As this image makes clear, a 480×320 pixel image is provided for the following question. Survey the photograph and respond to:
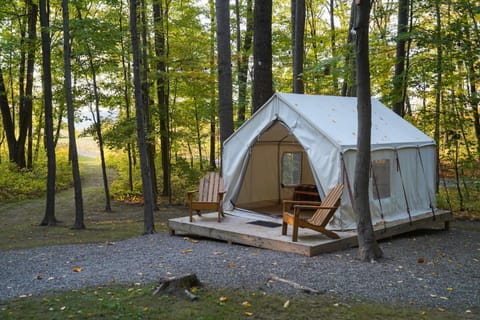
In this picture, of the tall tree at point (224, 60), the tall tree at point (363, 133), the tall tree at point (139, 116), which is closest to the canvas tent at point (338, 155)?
the tall tree at point (224, 60)

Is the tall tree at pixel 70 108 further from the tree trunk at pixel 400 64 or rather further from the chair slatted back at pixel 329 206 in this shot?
the tree trunk at pixel 400 64

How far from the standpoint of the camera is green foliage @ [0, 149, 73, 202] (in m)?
15.3

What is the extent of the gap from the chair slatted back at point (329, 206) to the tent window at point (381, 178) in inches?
42.4

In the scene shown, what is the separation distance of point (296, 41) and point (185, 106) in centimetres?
539

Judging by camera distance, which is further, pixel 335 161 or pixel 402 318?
pixel 335 161

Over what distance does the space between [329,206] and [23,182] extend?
1337cm

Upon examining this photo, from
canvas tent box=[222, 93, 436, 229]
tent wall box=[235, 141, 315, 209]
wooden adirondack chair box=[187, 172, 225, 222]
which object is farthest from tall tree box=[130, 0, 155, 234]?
tent wall box=[235, 141, 315, 209]

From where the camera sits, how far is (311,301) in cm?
415

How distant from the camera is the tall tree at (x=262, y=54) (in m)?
9.95

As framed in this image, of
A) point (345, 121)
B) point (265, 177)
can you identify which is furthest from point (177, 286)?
point (265, 177)

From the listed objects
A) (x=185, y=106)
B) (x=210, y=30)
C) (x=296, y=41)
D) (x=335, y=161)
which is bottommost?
(x=335, y=161)

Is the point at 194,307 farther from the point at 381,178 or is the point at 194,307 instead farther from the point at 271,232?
the point at 381,178

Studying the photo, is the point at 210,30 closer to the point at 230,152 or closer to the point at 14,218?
the point at 230,152

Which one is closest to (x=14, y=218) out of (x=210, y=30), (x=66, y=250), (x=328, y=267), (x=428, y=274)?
(x=66, y=250)
